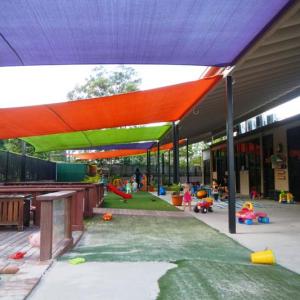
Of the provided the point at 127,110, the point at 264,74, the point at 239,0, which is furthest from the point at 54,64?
the point at 264,74

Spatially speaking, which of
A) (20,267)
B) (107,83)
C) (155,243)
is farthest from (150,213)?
(107,83)

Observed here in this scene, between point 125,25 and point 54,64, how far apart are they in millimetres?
1693

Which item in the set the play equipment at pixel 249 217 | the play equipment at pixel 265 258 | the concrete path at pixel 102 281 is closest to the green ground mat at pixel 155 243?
the play equipment at pixel 265 258

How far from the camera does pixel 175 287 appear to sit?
4051 mm

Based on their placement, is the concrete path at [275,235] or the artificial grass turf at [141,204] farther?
the artificial grass turf at [141,204]

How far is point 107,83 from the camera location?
1623 inches

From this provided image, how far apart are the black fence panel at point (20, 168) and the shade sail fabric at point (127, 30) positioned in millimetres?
7435

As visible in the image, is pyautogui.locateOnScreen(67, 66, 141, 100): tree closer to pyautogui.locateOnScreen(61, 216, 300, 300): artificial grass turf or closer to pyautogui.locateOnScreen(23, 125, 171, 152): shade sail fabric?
pyautogui.locateOnScreen(23, 125, 171, 152): shade sail fabric

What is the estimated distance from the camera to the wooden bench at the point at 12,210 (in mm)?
8352

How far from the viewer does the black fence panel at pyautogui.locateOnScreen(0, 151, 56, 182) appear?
43.3 feet

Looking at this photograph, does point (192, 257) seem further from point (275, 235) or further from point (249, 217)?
point (249, 217)

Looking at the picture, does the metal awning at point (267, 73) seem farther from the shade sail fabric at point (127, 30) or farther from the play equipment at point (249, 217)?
the play equipment at point (249, 217)

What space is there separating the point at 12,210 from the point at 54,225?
322cm

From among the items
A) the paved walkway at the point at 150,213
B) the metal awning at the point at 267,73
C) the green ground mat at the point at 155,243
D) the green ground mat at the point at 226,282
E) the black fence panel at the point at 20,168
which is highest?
the metal awning at the point at 267,73
